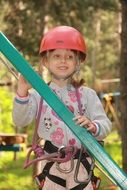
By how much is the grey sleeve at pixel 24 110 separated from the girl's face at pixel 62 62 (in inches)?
8.1

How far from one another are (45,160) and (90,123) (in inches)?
18.4

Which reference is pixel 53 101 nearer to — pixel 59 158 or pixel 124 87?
pixel 59 158

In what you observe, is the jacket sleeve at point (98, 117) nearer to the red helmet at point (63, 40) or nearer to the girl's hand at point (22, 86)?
the red helmet at point (63, 40)

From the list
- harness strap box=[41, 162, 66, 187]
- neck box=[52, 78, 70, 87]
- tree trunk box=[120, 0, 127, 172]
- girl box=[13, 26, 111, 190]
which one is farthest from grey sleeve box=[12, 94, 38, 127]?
tree trunk box=[120, 0, 127, 172]

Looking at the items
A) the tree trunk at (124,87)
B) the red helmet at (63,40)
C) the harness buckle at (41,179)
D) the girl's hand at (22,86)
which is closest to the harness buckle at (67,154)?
the harness buckle at (41,179)

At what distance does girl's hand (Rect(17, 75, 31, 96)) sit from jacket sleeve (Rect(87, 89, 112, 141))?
1.40 ft

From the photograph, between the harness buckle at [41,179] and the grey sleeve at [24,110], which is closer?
the grey sleeve at [24,110]

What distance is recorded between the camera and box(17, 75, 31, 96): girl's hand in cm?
274

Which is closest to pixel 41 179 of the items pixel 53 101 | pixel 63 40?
pixel 53 101

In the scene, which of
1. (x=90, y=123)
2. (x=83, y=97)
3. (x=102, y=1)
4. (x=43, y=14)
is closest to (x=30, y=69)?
(x=90, y=123)

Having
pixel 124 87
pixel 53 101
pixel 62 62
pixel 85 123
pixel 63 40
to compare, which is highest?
pixel 63 40

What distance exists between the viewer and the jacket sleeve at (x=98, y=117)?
288cm

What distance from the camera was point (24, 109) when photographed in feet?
9.39

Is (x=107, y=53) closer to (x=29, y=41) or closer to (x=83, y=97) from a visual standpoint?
(x=29, y=41)
